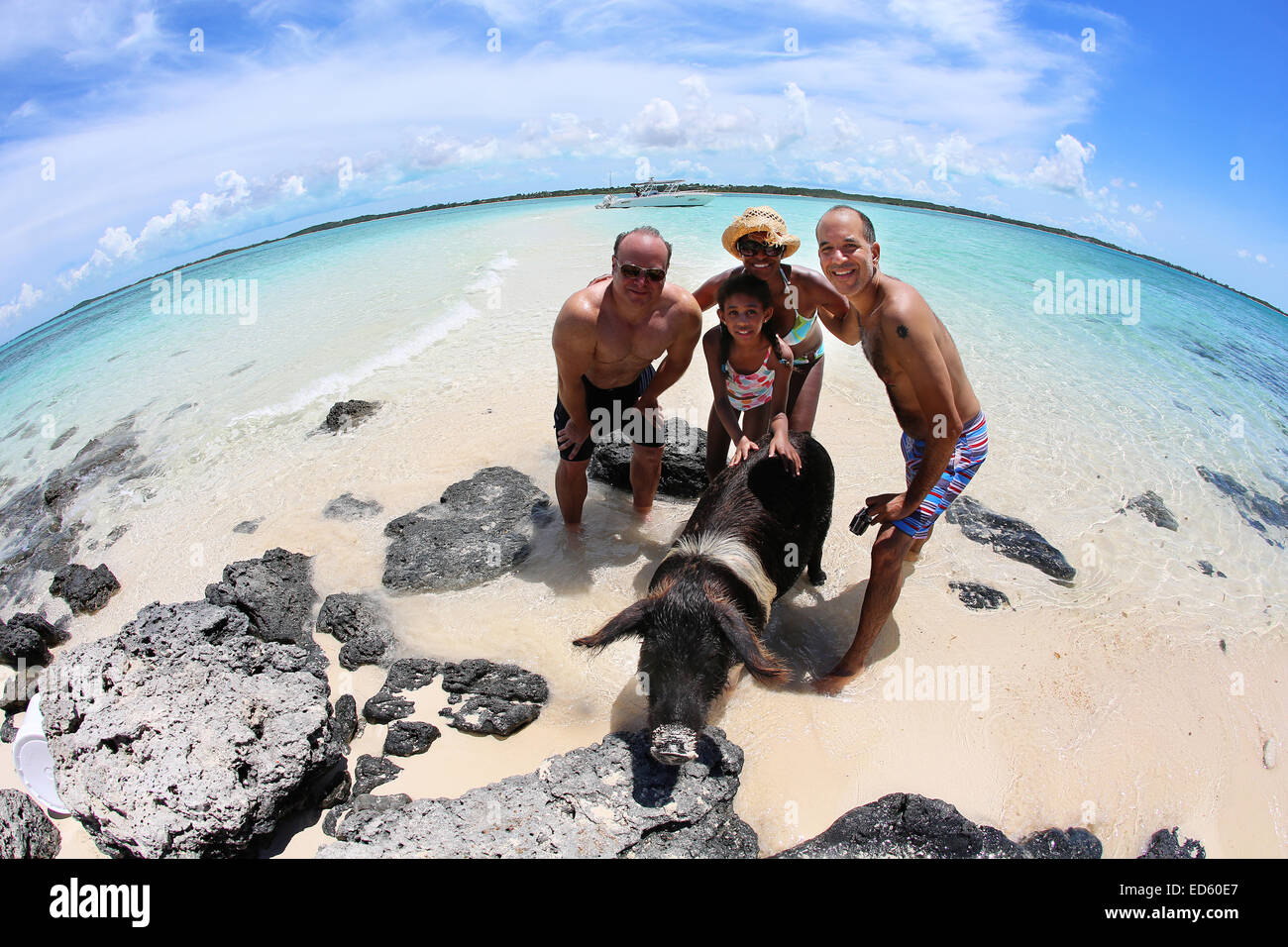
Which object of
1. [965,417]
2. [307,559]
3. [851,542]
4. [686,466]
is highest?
[965,417]

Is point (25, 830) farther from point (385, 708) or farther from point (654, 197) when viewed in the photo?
point (654, 197)

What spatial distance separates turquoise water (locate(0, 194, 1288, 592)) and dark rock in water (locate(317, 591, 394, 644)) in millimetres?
4981

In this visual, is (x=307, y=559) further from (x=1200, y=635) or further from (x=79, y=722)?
(x=1200, y=635)

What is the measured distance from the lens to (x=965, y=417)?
12.4 feet

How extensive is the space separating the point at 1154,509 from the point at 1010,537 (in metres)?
2.30

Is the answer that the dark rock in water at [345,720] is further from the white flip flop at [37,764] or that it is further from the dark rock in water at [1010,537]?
the dark rock in water at [1010,537]

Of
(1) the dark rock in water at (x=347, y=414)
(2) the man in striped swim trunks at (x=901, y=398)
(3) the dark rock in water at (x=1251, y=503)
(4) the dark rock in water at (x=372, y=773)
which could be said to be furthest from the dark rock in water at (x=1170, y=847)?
(1) the dark rock in water at (x=347, y=414)

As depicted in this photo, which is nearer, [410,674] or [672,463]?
[410,674]

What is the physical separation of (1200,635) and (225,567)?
26.2 ft

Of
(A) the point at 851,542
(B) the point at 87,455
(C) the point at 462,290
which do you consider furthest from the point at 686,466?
(C) the point at 462,290

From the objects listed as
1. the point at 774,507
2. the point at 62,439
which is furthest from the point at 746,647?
the point at 62,439

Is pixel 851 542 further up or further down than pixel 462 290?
further down

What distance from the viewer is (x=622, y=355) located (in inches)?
192

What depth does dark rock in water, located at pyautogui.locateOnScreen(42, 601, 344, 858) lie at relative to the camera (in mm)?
2750
